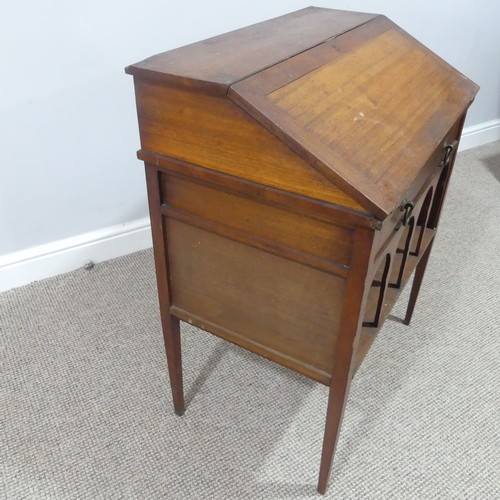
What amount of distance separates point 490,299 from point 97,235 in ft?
4.47

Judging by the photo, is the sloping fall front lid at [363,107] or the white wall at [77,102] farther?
the white wall at [77,102]

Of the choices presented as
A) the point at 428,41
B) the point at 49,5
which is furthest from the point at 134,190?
the point at 428,41

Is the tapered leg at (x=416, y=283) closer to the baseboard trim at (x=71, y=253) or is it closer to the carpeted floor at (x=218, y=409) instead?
the carpeted floor at (x=218, y=409)

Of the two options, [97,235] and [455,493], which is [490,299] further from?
[97,235]

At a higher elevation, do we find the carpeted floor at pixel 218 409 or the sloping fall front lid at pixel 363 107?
the sloping fall front lid at pixel 363 107

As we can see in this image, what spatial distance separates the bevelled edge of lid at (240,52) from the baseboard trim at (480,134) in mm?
1803

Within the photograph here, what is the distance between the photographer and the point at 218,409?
4.31 ft

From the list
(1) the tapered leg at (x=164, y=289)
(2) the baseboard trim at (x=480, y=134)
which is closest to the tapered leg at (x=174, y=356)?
(1) the tapered leg at (x=164, y=289)

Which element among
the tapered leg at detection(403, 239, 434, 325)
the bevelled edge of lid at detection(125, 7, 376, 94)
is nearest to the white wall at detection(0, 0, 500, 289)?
the bevelled edge of lid at detection(125, 7, 376, 94)

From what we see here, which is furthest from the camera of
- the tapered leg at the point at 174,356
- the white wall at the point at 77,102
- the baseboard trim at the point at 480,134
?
the baseboard trim at the point at 480,134

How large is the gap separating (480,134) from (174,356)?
234 centimetres

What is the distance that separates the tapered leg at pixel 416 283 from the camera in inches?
57.7

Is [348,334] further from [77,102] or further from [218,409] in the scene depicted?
[77,102]

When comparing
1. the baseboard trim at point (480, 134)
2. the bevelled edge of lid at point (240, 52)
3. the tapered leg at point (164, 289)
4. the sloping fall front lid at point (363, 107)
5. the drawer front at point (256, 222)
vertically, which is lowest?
the baseboard trim at point (480, 134)
